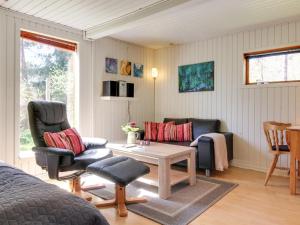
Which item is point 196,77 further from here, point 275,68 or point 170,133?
point 275,68

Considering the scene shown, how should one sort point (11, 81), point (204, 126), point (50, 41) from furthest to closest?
point (204, 126)
point (50, 41)
point (11, 81)

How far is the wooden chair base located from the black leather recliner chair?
0.40m

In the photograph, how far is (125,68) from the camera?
4.32m

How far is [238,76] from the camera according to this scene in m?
3.79

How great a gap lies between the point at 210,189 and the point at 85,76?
2549 millimetres

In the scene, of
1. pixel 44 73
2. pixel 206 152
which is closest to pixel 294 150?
pixel 206 152

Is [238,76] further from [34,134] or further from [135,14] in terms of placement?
[34,134]

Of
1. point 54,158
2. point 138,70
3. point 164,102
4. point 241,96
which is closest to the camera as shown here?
point 54,158

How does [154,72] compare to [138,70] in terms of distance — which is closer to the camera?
[138,70]

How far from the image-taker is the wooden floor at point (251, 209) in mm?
2045

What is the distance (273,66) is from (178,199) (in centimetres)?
259

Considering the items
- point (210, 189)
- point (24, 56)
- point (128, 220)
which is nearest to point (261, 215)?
point (210, 189)

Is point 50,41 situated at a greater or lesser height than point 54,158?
greater

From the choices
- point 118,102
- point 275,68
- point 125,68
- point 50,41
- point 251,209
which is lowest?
point 251,209
